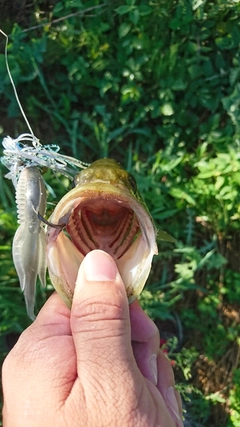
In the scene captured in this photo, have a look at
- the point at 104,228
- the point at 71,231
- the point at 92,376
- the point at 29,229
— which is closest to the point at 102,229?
the point at 104,228

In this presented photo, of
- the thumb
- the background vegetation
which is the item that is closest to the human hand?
the thumb

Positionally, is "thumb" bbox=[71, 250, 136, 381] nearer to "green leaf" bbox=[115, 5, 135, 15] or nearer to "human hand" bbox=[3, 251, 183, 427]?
"human hand" bbox=[3, 251, 183, 427]

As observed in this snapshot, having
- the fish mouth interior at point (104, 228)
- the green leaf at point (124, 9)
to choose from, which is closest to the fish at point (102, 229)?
the fish mouth interior at point (104, 228)

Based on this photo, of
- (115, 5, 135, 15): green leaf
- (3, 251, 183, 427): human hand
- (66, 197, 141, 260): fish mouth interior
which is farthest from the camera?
(115, 5, 135, 15): green leaf

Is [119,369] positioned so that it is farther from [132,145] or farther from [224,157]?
[132,145]

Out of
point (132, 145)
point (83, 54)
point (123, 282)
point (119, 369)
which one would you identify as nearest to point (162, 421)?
point (119, 369)

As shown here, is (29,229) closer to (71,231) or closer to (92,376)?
(71,231)

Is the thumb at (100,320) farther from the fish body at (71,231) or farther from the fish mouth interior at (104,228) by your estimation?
the fish mouth interior at (104,228)

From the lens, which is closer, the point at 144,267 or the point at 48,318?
the point at 144,267
